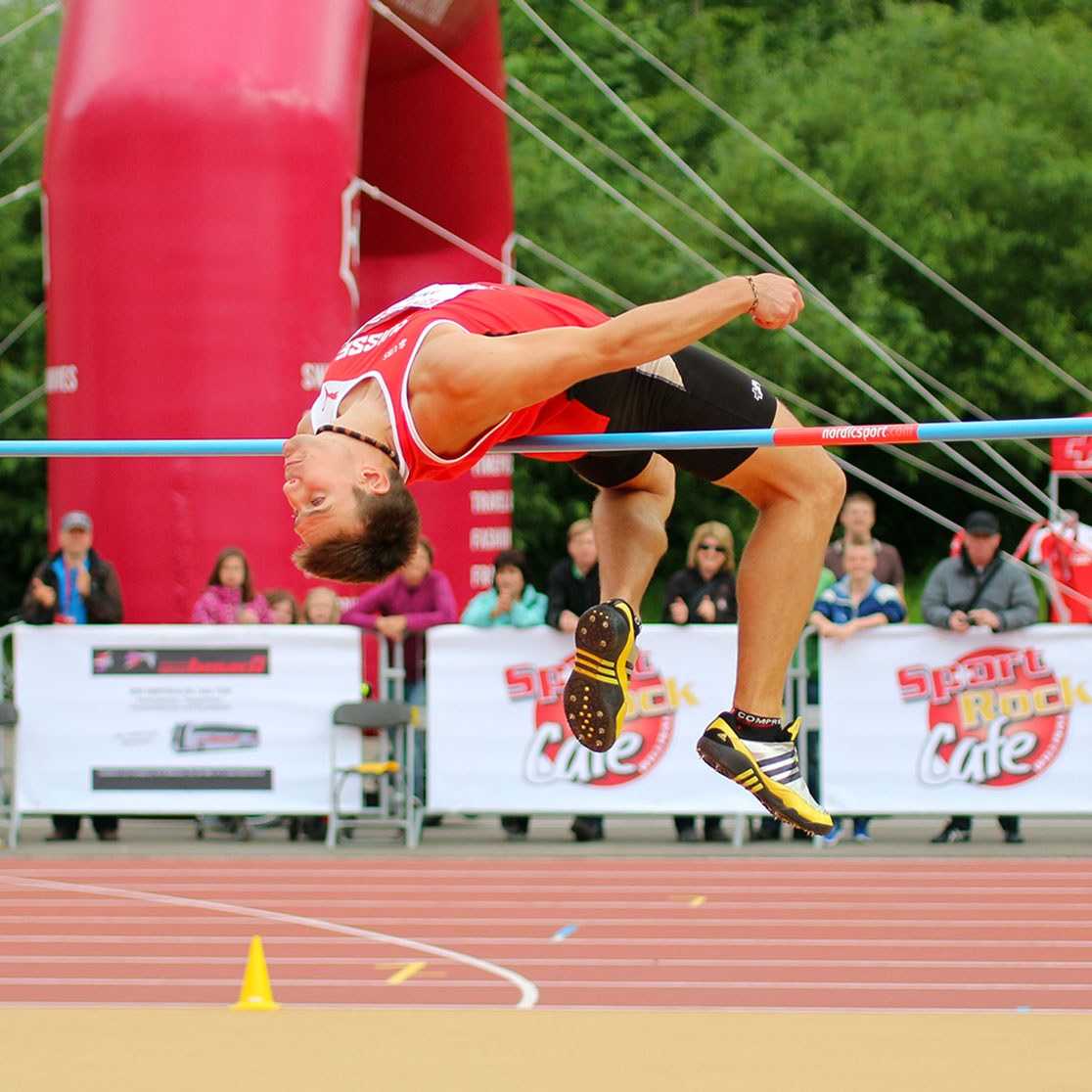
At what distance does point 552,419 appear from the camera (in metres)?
4.06

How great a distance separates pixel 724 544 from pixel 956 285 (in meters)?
12.0

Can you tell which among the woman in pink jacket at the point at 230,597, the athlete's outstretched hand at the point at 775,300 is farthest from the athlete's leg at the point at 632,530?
the woman in pink jacket at the point at 230,597

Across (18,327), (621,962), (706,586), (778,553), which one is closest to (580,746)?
(706,586)

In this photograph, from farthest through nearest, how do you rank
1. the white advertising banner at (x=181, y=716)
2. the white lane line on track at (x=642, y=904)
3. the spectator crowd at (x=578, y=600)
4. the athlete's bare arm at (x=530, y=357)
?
1. the white advertising banner at (x=181, y=716)
2. the spectator crowd at (x=578, y=600)
3. the white lane line on track at (x=642, y=904)
4. the athlete's bare arm at (x=530, y=357)

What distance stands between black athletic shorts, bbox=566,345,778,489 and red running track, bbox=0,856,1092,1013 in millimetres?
2082

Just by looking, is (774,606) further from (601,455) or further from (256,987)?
(256,987)

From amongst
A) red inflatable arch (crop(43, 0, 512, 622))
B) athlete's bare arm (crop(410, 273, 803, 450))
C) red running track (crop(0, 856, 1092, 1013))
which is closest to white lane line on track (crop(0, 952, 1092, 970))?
red running track (crop(0, 856, 1092, 1013))

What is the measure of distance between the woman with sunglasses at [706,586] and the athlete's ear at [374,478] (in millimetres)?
4897

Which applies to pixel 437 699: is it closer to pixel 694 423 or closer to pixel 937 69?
pixel 694 423

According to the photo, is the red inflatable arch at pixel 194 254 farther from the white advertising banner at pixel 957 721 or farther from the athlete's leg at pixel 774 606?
the athlete's leg at pixel 774 606

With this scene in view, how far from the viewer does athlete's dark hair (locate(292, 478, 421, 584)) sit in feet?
11.8

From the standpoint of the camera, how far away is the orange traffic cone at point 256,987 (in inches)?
211

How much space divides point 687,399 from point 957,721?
15.5 ft

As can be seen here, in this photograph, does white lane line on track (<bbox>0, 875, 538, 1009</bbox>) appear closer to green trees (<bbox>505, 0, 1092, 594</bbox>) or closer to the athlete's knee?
the athlete's knee
